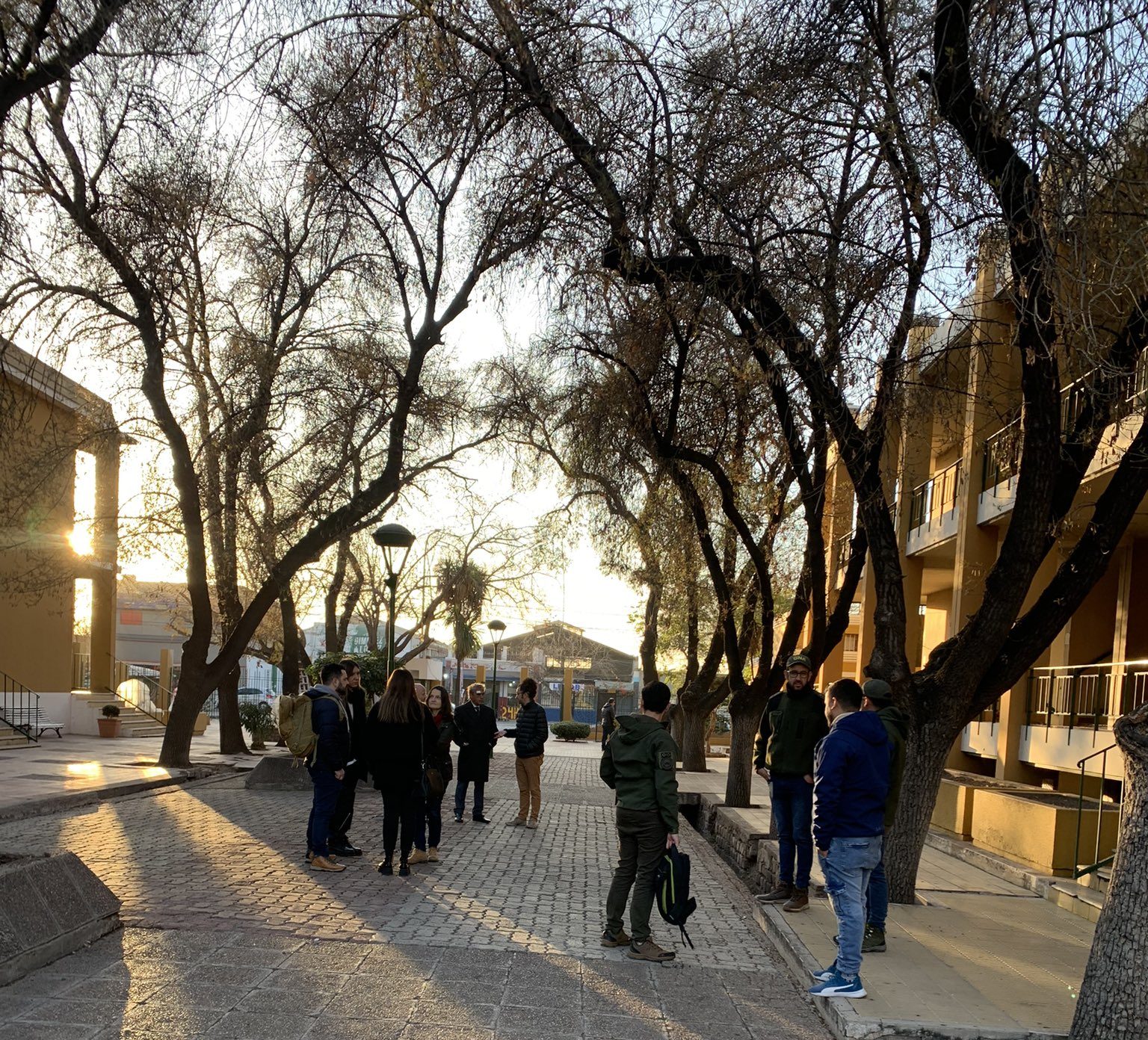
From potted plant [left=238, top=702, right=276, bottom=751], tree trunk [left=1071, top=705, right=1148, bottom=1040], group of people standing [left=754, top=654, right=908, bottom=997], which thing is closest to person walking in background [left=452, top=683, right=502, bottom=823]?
group of people standing [left=754, top=654, right=908, bottom=997]

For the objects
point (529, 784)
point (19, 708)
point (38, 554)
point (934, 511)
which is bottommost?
point (19, 708)

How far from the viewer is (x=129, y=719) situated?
32.2 metres

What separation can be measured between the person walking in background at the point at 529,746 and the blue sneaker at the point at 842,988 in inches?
306

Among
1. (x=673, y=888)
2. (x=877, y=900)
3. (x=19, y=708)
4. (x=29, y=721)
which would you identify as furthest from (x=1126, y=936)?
(x=19, y=708)

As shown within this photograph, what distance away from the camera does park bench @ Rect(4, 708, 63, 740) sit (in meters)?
26.7

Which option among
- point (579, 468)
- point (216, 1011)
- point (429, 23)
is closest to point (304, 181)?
point (429, 23)

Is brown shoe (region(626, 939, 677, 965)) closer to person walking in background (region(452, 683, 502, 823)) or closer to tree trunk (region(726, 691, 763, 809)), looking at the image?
person walking in background (region(452, 683, 502, 823))

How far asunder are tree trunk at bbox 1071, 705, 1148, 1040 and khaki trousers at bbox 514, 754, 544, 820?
9.70 meters

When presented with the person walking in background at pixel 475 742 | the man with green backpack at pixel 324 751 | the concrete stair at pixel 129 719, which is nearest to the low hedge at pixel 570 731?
the concrete stair at pixel 129 719

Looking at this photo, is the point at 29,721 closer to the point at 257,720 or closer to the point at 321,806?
the point at 257,720

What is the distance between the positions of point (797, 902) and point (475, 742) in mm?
6191

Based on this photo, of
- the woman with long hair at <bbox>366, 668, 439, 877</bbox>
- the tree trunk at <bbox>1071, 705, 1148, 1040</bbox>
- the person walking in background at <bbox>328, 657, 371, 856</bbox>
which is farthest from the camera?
the person walking in background at <bbox>328, 657, 371, 856</bbox>

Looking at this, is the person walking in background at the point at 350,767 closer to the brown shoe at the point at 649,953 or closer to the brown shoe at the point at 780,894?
the brown shoe at the point at 780,894

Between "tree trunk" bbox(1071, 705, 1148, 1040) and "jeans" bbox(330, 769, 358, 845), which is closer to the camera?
"tree trunk" bbox(1071, 705, 1148, 1040)
